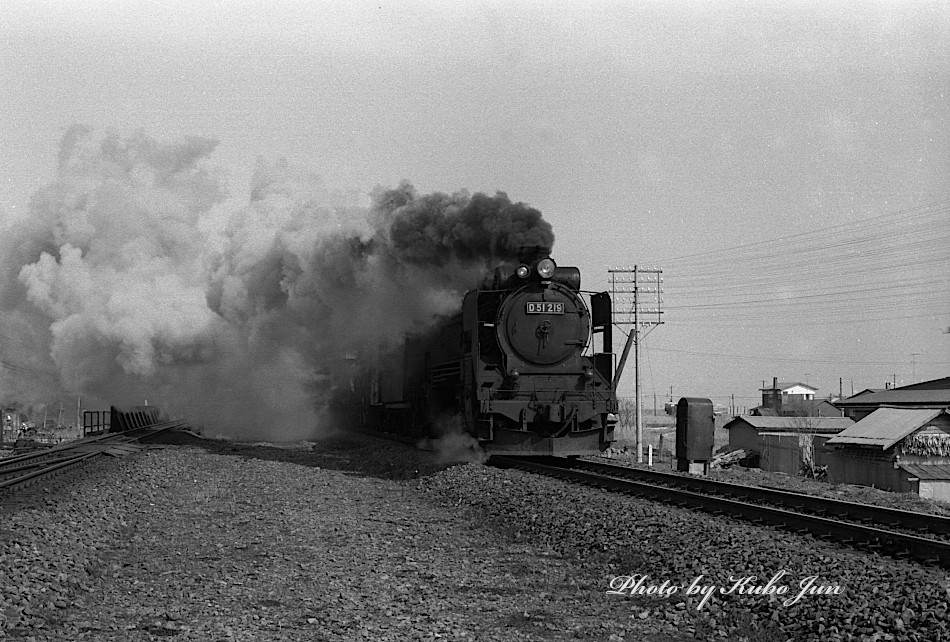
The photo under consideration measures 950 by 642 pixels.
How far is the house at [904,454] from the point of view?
2922cm

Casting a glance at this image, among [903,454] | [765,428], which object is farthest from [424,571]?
[765,428]

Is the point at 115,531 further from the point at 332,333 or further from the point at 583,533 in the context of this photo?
the point at 332,333

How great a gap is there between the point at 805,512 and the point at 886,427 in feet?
75.7

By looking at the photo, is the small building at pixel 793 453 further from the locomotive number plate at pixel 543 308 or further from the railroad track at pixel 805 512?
the railroad track at pixel 805 512

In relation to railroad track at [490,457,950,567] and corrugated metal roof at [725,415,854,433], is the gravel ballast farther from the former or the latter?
corrugated metal roof at [725,415,854,433]

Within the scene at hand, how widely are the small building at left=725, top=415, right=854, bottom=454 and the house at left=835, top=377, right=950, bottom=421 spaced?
1.66 meters

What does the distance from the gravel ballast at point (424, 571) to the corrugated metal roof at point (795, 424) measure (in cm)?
4009

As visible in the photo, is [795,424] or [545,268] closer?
[545,268]

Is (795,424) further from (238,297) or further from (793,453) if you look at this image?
(238,297)

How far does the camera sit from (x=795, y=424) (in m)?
55.3

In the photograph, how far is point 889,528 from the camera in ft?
35.7

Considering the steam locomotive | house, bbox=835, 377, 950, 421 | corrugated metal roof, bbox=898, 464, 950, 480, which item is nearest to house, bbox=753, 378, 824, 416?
house, bbox=835, 377, 950, 421

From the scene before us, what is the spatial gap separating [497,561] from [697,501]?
378cm

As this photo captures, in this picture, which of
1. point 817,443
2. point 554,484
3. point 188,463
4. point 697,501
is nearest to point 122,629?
point 697,501
